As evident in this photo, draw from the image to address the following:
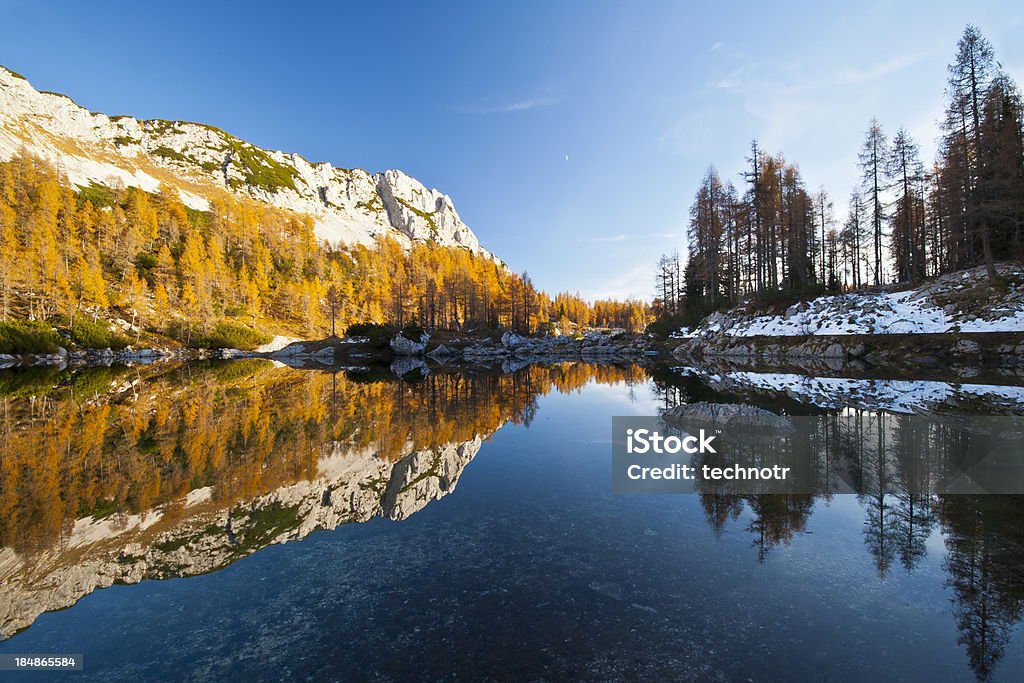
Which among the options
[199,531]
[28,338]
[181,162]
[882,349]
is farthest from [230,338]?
[181,162]

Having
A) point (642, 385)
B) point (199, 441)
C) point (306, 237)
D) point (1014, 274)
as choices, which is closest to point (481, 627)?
point (199, 441)

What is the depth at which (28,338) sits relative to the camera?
44594 millimetres

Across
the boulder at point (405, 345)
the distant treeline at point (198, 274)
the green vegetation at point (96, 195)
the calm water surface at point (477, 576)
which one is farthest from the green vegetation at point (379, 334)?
the green vegetation at point (96, 195)

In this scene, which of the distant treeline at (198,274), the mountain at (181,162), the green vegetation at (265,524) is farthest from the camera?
the mountain at (181,162)

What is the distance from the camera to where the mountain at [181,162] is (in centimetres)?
11100

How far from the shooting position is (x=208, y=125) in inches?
7023

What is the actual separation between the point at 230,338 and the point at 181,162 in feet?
431

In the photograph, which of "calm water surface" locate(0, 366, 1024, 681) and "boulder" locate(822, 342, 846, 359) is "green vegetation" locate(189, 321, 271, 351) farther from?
"boulder" locate(822, 342, 846, 359)

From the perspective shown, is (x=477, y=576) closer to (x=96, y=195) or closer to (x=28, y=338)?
(x=28, y=338)

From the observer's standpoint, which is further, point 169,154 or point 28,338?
point 169,154

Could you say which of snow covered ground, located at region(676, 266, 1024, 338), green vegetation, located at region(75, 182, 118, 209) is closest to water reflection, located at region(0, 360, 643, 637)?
snow covered ground, located at region(676, 266, 1024, 338)

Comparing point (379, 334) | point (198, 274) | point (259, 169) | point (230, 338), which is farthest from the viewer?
point (259, 169)

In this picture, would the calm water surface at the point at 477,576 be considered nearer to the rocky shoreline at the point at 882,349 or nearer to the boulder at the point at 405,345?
the rocky shoreline at the point at 882,349

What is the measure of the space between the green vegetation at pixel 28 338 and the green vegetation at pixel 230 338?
1801cm
